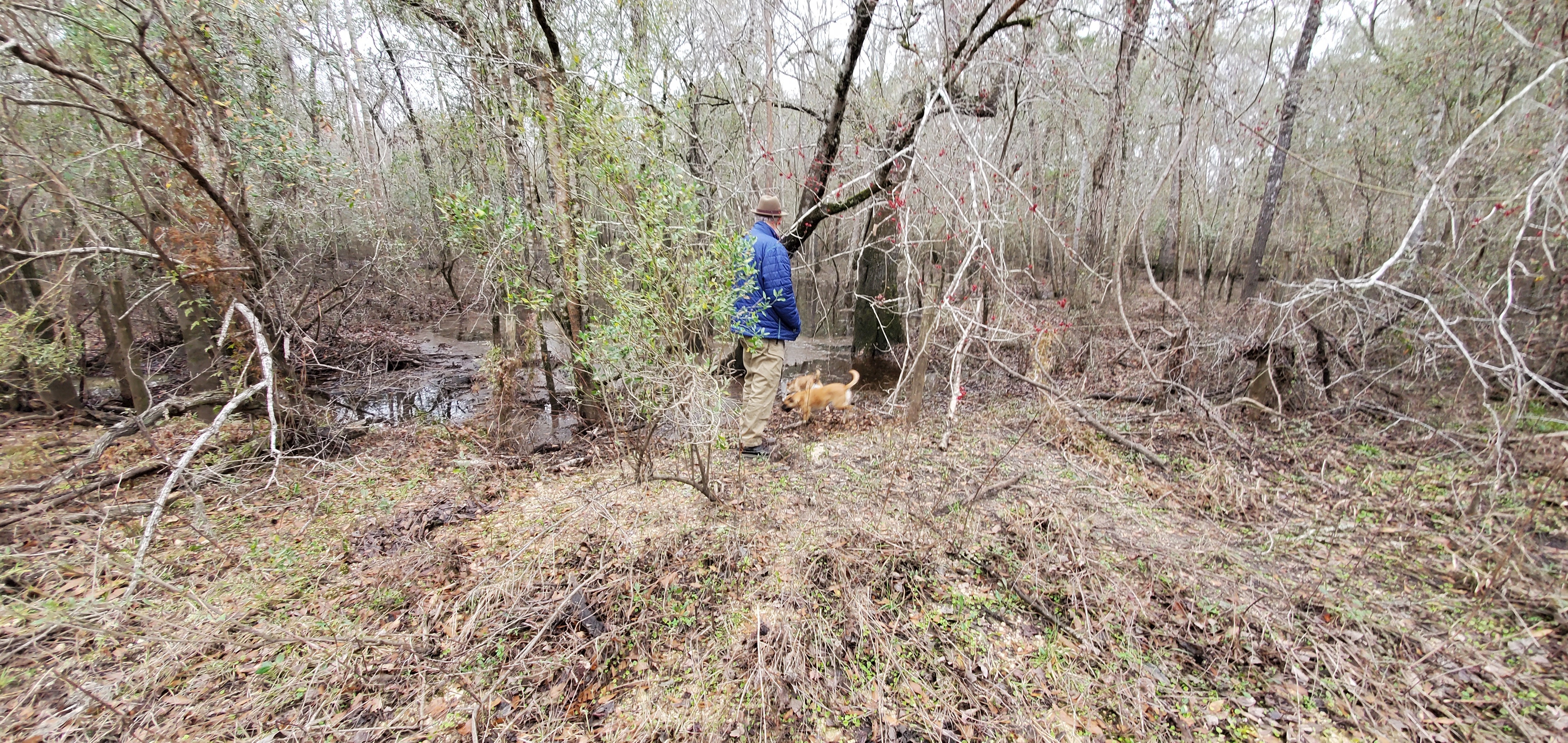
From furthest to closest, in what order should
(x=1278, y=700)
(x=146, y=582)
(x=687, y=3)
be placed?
(x=687, y=3)
(x=146, y=582)
(x=1278, y=700)

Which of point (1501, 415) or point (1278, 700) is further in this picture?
point (1501, 415)

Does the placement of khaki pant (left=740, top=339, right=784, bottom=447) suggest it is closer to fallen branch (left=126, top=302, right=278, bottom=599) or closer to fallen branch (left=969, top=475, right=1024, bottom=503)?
fallen branch (left=969, top=475, right=1024, bottom=503)

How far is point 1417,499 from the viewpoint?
3486 millimetres

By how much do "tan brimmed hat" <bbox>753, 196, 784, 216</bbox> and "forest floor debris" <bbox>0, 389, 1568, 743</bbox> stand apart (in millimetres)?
2286

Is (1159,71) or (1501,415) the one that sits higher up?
(1159,71)

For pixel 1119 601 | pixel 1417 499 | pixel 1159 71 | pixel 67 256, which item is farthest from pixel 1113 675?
pixel 67 256

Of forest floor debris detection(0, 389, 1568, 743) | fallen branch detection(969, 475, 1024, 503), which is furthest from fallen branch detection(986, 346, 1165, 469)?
fallen branch detection(969, 475, 1024, 503)

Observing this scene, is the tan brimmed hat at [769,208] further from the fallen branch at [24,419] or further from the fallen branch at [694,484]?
the fallen branch at [24,419]

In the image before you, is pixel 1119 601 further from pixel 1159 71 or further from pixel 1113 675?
pixel 1159 71

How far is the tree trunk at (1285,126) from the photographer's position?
21.2 ft

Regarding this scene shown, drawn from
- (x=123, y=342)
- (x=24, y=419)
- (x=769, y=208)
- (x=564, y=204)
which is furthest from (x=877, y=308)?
(x=24, y=419)

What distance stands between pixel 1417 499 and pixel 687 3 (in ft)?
25.1

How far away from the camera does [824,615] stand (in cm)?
268

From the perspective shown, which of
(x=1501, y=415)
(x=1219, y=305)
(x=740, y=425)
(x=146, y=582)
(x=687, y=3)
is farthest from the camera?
(x=1219, y=305)
